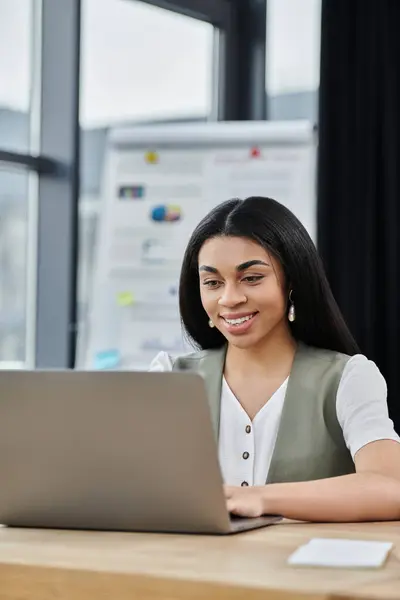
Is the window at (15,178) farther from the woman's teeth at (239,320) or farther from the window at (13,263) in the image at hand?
the woman's teeth at (239,320)

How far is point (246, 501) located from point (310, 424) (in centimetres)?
46

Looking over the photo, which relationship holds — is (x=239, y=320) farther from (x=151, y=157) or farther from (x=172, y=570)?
(x=151, y=157)

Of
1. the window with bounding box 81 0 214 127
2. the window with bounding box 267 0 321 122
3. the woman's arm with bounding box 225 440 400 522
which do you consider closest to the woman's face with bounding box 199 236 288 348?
the woman's arm with bounding box 225 440 400 522

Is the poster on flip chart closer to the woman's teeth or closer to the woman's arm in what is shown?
the woman's teeth

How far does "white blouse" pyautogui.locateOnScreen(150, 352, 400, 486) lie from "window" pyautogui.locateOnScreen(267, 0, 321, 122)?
8.55 feet

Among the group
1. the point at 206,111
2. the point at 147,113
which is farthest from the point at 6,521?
the point at 206,111

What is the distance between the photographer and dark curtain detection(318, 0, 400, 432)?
4.48m

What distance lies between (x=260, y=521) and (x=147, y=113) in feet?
9.80

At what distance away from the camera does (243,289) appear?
7.43 ft

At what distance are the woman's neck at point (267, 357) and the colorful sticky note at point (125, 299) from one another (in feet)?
5.97

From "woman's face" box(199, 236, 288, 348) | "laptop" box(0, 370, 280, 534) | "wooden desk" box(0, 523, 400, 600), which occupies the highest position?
"woman's face" box(199, 236, 288, 348)

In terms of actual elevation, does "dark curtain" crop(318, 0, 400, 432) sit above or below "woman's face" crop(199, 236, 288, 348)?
above

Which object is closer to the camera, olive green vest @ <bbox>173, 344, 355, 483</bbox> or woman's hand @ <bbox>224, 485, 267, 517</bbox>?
woman's hand @ <bbox>224, 485, 267, 517</bbox>

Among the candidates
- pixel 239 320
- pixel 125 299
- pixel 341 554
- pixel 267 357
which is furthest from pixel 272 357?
pixel 125 299
